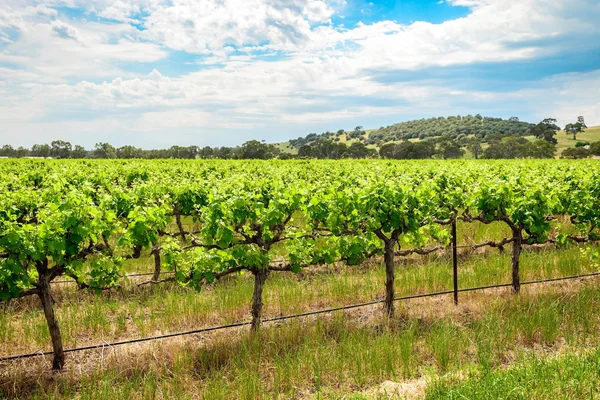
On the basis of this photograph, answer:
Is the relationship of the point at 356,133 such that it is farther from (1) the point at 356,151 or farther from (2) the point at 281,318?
(2) the point at 281,318

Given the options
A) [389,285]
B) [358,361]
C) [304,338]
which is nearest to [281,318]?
[304,338]

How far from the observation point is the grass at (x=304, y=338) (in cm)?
651

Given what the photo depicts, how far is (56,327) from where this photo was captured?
7316mm

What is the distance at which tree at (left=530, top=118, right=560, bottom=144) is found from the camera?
124562mm

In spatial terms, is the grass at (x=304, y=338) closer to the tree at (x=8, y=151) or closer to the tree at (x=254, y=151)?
the tree at (x=254, y=151)

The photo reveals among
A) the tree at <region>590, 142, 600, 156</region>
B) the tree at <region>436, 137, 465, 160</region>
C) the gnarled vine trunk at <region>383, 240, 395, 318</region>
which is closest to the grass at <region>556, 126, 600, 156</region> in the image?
the tree at <region>590, 142, 600, 156</region>

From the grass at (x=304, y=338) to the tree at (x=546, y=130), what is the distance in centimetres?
12861

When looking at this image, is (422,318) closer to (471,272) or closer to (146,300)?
(471,272)

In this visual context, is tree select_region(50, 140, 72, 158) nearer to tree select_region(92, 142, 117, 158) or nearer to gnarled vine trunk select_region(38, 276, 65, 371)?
tree select_region(92, 142, 117, 158)

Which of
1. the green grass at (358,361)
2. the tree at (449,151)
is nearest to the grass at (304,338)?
the green grass at (358,361)

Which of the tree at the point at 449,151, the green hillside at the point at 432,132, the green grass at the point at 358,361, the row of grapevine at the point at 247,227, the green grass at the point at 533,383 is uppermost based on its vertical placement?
the green hillside at the point at 432,132

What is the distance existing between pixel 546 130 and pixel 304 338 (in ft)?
455

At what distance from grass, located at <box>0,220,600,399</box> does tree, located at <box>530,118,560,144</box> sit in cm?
12861

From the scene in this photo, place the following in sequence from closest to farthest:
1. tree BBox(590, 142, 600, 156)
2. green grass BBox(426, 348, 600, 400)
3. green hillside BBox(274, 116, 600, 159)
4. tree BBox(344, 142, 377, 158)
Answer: green grass BBox(426, 348, 600, 400), tree BBox(590, 142, 600, 156), tree BBox(344, 142, 377, 158), green hillside BBox(274, 116, 600, 159)
